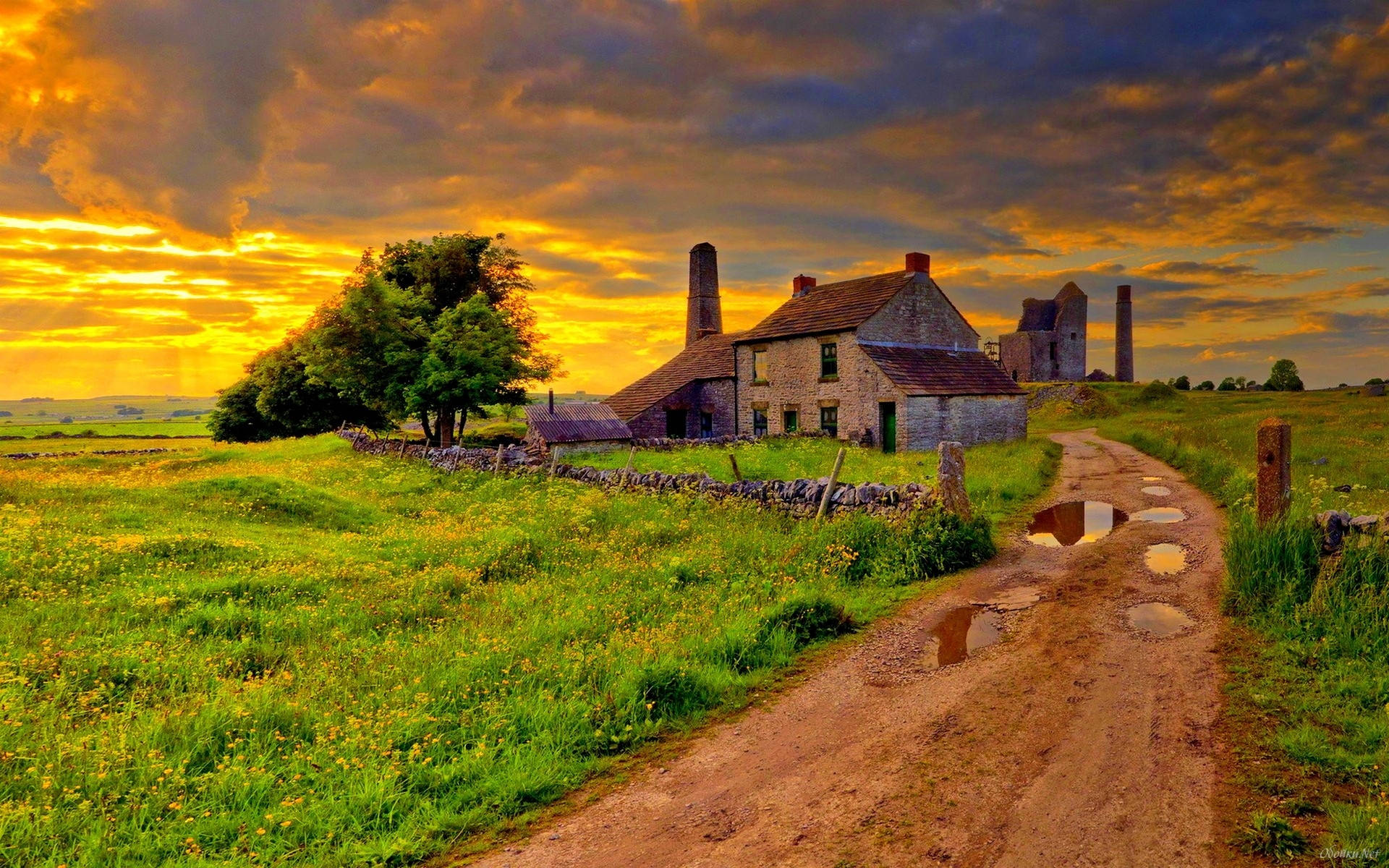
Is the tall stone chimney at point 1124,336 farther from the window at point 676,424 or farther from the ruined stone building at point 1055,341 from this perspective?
the window at point 676,424

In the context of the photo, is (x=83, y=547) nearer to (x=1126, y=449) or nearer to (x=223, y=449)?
(x=223, y=449)

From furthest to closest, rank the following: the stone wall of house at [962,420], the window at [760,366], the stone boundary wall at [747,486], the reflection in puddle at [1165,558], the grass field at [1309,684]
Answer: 1. the window at [760,366]
2. the stone wall of house at [962,420]
3. the stone boundary wall at [747,486]
4. the reflection in puddle at [1165,558]
5. the grass field at [1309,684]

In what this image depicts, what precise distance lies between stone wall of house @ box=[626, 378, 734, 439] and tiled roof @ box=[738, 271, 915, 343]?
150 inches

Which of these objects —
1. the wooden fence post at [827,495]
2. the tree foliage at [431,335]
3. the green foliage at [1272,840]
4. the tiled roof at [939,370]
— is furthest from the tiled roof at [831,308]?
the green foliage at [1272,840]

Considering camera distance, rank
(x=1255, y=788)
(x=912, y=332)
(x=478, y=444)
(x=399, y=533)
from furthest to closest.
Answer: (x=478, y=444)
(x=912, y=332)
(x=399, y=533)
(x=1255, y=788)

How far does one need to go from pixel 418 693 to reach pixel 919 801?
4.82 m

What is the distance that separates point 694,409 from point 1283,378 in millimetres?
70436

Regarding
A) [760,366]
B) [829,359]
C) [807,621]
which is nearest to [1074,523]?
[807,621]

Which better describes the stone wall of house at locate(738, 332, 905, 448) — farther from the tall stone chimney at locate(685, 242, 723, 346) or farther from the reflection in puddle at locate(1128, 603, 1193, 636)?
the reflection in puddle at locate(1128, 603, 1193, 636)

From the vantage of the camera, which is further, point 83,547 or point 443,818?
point 83,547

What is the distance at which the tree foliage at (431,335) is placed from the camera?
31438 mm

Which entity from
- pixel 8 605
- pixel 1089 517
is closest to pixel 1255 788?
pixel 1089 517

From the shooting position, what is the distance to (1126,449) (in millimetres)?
27109

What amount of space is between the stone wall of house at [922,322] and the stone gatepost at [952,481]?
19.2 m
